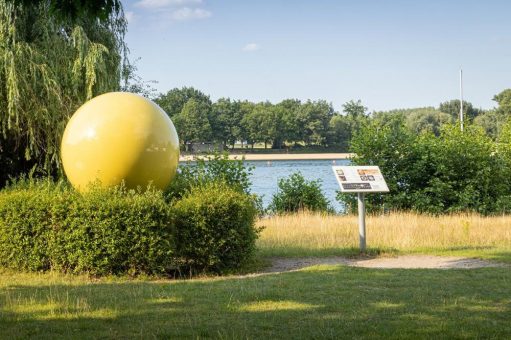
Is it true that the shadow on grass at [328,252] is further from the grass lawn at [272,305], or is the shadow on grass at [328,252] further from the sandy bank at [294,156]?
the sandy bank at [294,156]

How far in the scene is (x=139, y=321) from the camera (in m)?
6.91

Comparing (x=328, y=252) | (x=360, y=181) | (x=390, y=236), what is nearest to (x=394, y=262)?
(x=328, y=252)

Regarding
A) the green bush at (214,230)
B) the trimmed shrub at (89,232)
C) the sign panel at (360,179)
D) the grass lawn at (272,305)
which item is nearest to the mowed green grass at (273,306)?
the grass lawn at (272,305)

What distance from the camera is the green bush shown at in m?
10.7

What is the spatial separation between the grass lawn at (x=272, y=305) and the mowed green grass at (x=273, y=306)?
12 millimetres

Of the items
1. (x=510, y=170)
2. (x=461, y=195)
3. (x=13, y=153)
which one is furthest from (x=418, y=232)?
(x=13, y=153)

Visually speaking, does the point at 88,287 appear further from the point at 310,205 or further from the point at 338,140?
the point at 338,140

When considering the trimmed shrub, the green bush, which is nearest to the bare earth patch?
the green bush

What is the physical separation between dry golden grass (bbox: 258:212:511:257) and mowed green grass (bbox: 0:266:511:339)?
302 cm

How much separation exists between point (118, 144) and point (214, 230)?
2.22m

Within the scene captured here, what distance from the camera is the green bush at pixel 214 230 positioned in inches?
421

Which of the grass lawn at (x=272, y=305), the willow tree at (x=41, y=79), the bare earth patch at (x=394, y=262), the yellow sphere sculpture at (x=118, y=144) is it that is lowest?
the bare earth patch at (x=394, y=262)

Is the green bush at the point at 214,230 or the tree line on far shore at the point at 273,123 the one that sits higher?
the tree line on far shore at the point at 273,123

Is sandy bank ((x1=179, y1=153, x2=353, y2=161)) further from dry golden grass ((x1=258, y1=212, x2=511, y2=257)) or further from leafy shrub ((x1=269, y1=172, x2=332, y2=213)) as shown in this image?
dry golden grass ((x1=258, y1=212, x2=511, y2=257))
